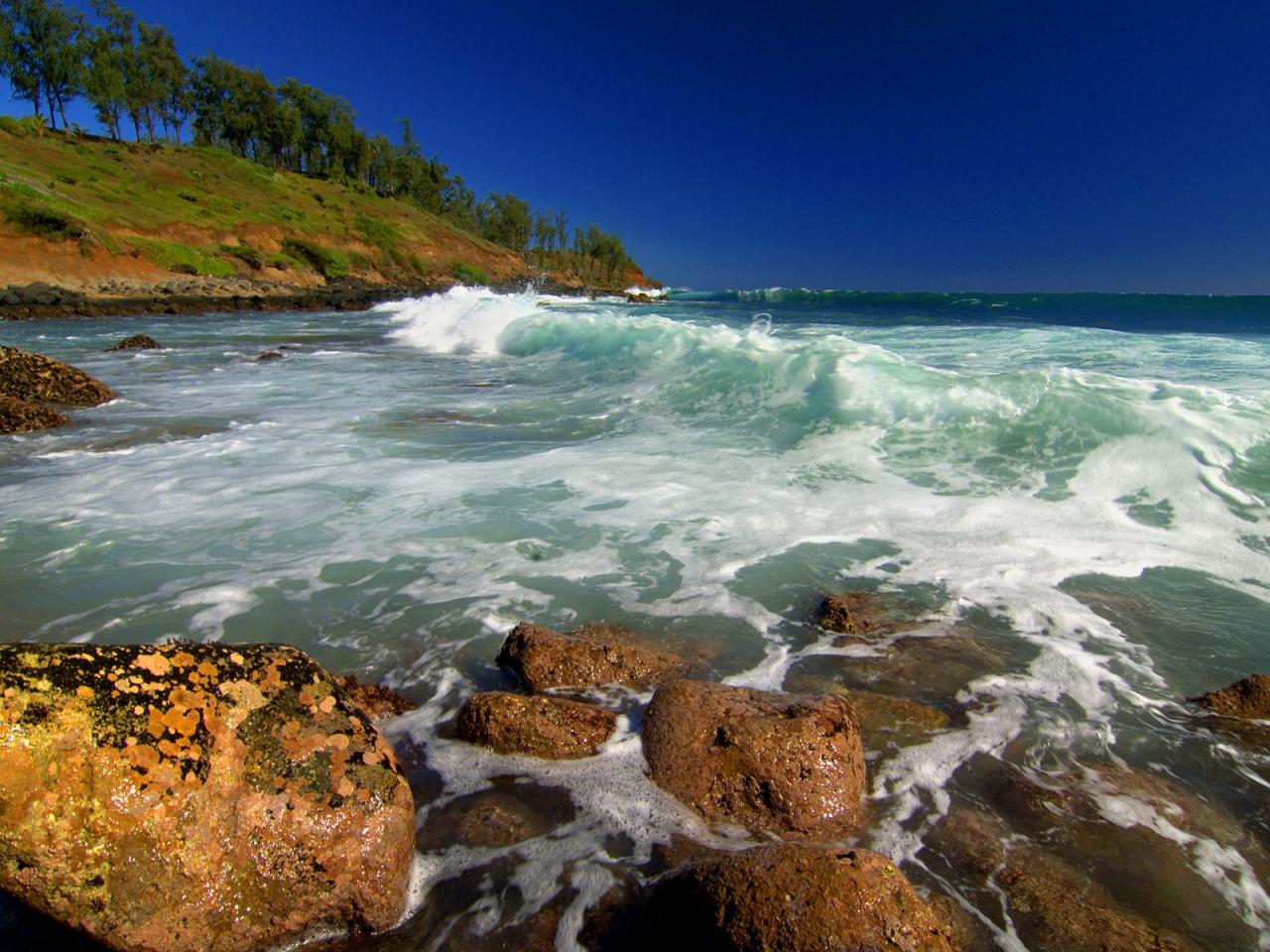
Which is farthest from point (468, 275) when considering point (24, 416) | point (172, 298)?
point (24, 416)

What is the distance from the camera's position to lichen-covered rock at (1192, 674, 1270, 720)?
2.72 meters

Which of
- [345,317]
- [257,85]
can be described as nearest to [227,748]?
[345,317]

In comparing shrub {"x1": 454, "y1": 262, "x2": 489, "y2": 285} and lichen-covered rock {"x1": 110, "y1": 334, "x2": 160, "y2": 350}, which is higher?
shrub {"x1": 454, "y1": 262, "x2": 489, "y2": 285}

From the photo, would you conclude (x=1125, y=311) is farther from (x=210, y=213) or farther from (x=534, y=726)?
(x=210, y=213)

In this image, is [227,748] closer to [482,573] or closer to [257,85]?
[482,573]

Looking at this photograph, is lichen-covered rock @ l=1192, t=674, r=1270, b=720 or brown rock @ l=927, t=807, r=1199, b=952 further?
lichen-covered rock @ l=1192, t=674, r=1270, b=720

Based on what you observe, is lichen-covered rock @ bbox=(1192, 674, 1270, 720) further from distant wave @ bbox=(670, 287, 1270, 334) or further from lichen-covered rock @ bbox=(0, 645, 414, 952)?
distant wave @ bbox=(670, 287, 1270, 334)

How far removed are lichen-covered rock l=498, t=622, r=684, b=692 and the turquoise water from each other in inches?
8.7

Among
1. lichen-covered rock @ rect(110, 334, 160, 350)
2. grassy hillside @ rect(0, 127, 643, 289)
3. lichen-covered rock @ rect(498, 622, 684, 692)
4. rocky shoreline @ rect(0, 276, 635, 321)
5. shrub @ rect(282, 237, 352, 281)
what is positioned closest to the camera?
lichen-covered rock @ rect(498, 622, 684, 692)

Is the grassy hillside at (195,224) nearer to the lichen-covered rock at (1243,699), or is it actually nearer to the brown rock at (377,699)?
the brown rock at (377,699)

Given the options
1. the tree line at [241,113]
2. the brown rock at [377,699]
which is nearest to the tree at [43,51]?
the tree line at [241,113]

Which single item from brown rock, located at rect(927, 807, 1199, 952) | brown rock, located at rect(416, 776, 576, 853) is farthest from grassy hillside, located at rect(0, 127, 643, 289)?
brown rock, located at rect(927, 807, 1199, 952)

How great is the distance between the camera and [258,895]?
179cm

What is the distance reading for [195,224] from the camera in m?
41.3
